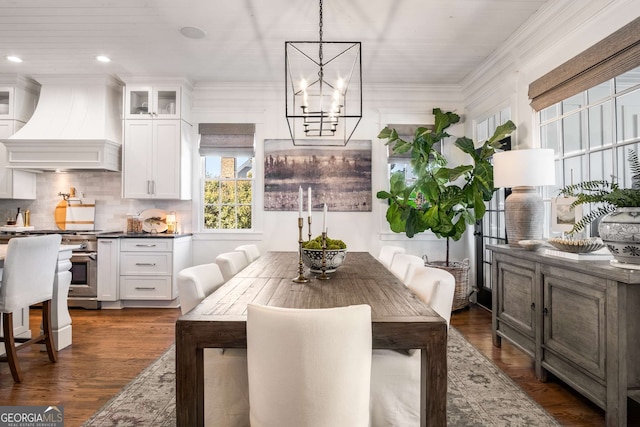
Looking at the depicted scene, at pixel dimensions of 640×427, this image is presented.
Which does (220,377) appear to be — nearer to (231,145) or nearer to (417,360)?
(417,360)

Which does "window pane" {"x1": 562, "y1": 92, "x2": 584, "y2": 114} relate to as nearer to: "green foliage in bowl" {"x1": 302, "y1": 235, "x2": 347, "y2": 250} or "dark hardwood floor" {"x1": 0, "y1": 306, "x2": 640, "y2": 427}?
"dark hardwood floor" {"x1": 0, "y1": 306, "x2": 640, "y2": 427}

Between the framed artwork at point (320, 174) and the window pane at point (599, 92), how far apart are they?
262 centimetres

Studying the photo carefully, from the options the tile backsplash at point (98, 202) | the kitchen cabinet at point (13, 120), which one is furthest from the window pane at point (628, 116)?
the kitchen cabinet at point (13, 120)

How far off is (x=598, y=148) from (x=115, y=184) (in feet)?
17.4

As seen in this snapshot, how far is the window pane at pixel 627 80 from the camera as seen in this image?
2.35 m

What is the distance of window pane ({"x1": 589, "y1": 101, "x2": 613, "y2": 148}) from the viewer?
256cm

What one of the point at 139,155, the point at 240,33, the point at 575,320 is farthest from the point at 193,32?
the point at 575,320

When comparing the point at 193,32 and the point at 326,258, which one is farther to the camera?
the point at 193,32

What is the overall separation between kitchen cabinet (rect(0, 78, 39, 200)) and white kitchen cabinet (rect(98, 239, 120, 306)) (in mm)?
1466

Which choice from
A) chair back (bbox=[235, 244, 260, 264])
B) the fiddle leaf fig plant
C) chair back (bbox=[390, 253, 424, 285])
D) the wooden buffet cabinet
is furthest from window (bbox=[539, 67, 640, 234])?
chair back (bbox=[235, 244, 260, 264])

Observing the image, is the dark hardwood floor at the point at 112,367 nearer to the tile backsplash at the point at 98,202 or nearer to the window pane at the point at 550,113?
the tile backsplash at the point at 98,202

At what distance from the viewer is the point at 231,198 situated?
512cm

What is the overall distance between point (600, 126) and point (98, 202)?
554 cm

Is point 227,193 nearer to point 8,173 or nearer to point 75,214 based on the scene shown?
point 75,214
